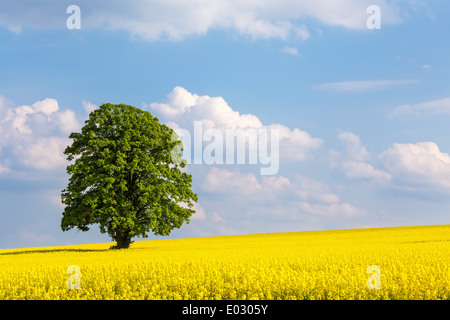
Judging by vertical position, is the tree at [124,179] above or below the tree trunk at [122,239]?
above

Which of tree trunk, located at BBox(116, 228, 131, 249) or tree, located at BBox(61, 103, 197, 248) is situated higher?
tree, located at BBox(61, 103, 197, 248)

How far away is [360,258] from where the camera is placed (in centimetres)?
2466

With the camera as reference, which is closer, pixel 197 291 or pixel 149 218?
pixel 197 291

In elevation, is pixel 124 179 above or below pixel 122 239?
above

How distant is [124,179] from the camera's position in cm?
4519

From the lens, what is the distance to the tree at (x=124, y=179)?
43.2m

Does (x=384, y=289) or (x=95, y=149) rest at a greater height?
(x=95, y=149)

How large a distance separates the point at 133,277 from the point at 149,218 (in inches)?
1083

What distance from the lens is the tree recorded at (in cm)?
4325
